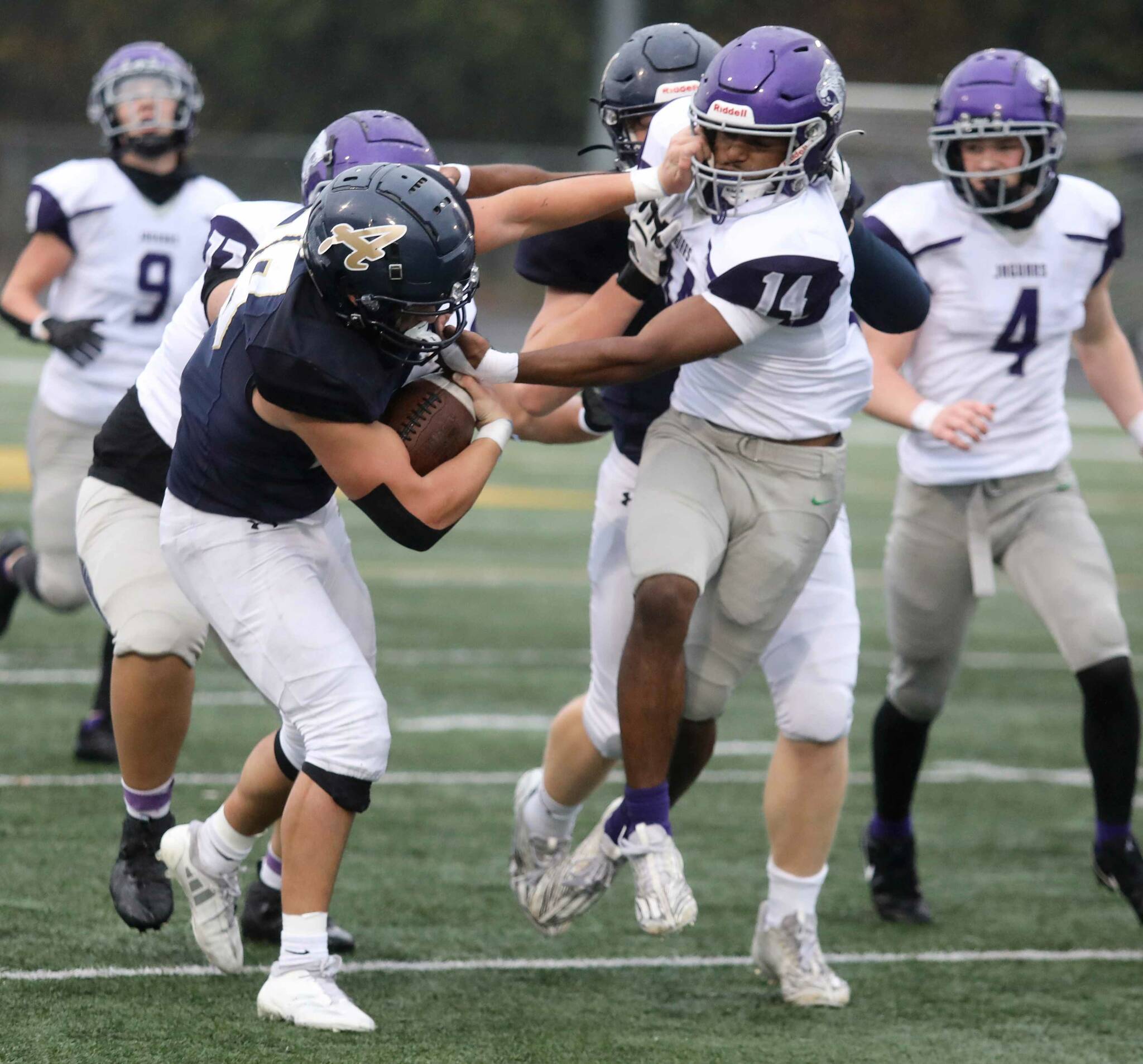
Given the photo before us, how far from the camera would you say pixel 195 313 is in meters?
4.06

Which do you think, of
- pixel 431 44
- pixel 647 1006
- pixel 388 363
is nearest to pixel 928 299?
pixel 388 363

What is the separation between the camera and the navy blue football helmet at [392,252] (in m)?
3.37

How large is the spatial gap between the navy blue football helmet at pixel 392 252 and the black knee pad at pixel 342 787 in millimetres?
806

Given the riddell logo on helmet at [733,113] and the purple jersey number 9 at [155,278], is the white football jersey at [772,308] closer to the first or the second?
the riddell logo on helmet at [733,113]

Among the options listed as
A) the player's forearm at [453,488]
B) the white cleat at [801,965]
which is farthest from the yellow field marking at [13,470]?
the player's forearm at [453,488]

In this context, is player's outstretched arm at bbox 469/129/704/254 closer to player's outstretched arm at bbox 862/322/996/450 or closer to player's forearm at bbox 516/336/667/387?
player's forearm at bbox 516/336/667/387

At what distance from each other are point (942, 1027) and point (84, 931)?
6.25ft

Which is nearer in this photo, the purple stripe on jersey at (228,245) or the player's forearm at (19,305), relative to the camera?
the purple stripe on jersey at (228,245)

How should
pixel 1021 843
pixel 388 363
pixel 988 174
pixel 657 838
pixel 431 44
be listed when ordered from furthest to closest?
1. pixel 431 44
2. pixel 1021 843
3. pixel 988 174
4. pixel 657 838
5. pixel 388 363

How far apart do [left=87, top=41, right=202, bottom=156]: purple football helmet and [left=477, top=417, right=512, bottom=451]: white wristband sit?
278 cm

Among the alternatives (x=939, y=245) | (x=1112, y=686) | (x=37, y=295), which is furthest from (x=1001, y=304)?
(x=37, y=295)

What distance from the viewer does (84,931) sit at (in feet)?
14.0

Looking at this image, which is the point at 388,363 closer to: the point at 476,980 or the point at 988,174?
the point at 476,980

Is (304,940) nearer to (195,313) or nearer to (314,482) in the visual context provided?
(314,482)
